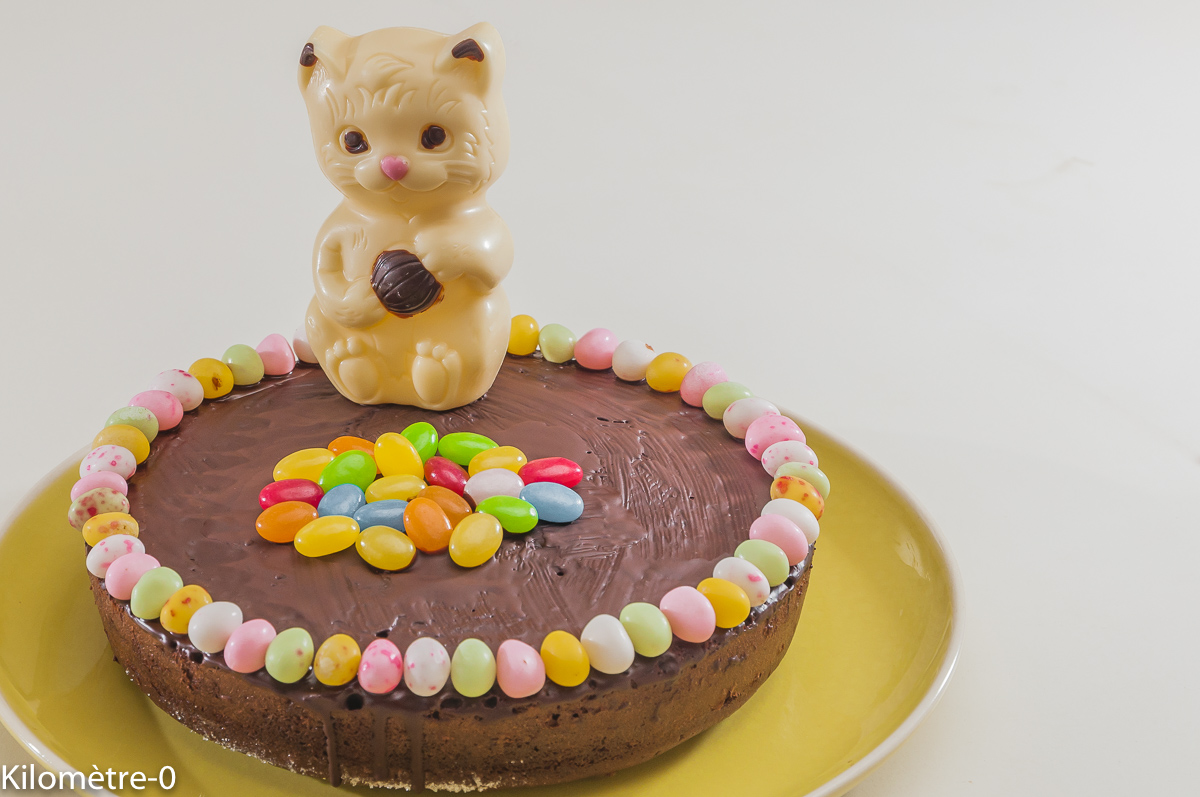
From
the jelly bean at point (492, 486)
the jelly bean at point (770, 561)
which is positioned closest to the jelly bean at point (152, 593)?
the jelly bean at point (492, 486)

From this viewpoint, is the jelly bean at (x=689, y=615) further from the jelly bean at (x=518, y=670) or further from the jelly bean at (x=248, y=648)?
the jelly bean at (x=248, y=648)

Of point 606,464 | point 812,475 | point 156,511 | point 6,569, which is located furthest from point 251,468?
point 812,475

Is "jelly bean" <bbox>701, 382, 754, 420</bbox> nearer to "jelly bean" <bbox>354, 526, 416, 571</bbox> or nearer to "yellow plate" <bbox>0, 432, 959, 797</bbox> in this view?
"yellow plate" <bbox>0, 432, 959, 797</bbox>

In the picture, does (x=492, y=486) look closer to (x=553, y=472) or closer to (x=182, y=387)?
(x=553, y=472)

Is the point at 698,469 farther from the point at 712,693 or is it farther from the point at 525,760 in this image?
the point at 525,760

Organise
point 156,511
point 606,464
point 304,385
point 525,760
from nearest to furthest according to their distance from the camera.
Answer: point 525,760 < point 156,511 < point 606,464 < point 304,385
